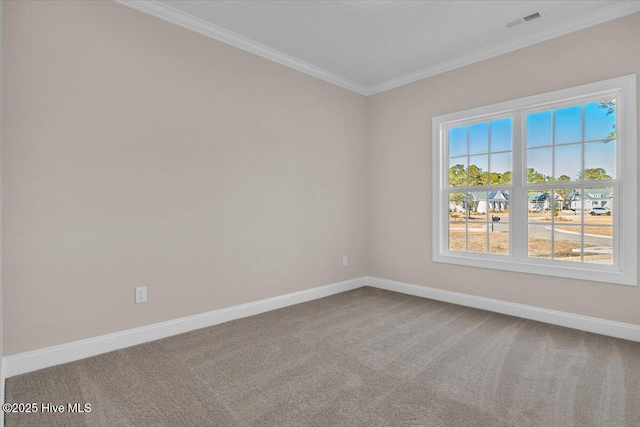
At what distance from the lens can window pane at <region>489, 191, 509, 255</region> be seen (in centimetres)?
352

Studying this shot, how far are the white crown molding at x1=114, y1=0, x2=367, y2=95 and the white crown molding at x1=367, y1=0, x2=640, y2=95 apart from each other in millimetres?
798

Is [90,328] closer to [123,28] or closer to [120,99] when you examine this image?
[120,99]

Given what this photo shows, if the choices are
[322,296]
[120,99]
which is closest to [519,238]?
[322,296]

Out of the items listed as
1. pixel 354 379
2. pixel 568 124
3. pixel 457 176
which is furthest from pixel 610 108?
pixel 354 379

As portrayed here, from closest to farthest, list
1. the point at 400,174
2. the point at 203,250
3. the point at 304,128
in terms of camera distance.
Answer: the point at 203,250
the point at 304,128
the point at 400,174

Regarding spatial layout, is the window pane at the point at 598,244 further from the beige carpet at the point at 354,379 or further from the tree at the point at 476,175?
the tree at the point at 476,175

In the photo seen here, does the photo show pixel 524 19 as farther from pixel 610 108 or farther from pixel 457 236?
pixel 457 236

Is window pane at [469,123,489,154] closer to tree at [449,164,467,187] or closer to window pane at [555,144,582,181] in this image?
tree at [449,164,467,187]

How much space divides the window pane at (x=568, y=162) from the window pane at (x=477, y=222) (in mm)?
721

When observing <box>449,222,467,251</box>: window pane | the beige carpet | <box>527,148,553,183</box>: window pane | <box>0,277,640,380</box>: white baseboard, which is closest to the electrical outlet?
<box>0,277,640,380</box>: white baseboard

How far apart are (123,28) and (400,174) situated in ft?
10.8

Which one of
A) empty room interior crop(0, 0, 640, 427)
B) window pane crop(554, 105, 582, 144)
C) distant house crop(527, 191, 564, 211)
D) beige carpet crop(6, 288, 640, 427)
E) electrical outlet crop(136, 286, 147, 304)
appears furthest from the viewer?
distant house crop(527, 191, 564, 211)

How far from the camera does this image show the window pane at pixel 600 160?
291cm

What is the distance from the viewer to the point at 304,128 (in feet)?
12.8
